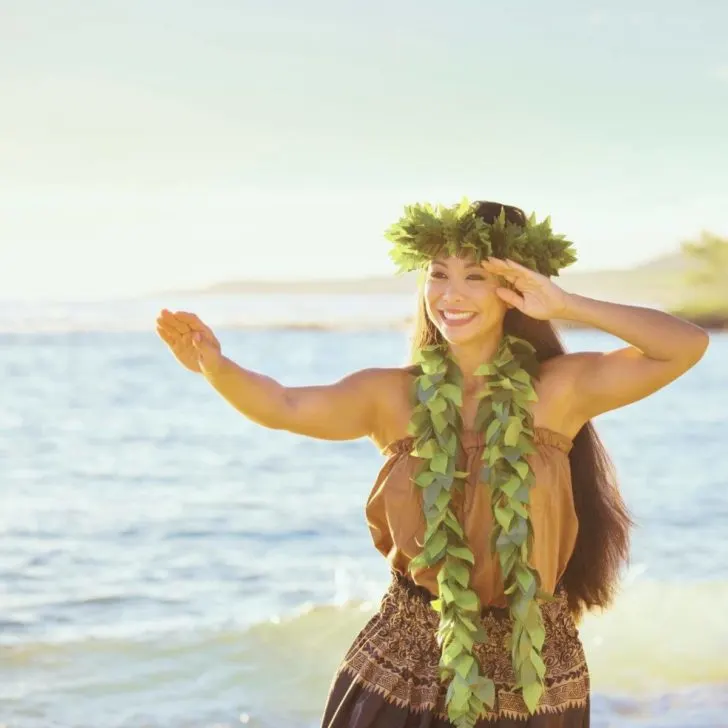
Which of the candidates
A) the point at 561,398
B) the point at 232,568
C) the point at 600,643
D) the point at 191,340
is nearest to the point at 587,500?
the point at 561,398

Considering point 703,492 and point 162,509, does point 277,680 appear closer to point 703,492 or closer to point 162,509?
point 162,509

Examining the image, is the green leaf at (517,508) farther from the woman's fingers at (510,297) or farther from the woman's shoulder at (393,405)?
the woman's fingers at (510,297)

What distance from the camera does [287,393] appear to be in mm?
3158

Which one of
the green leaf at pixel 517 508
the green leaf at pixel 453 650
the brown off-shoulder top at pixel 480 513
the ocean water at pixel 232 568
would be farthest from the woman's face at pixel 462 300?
the ocean water at pixel 232 568

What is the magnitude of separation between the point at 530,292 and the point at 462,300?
153mm

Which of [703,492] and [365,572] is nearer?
[365,572]

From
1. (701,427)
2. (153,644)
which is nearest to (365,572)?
(153,644)

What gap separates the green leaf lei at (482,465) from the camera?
9.97ft

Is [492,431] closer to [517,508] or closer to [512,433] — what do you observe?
[512,433]

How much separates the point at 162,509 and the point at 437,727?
8.25 m

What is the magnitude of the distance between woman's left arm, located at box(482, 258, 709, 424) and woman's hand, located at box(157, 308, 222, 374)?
605 millimetres

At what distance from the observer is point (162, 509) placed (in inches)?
440

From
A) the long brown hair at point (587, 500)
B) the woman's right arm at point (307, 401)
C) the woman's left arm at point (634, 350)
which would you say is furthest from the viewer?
the long brown hair at point (587, 500)

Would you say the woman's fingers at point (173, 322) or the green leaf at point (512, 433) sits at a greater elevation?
the woman's fingers at point (173, 322)
